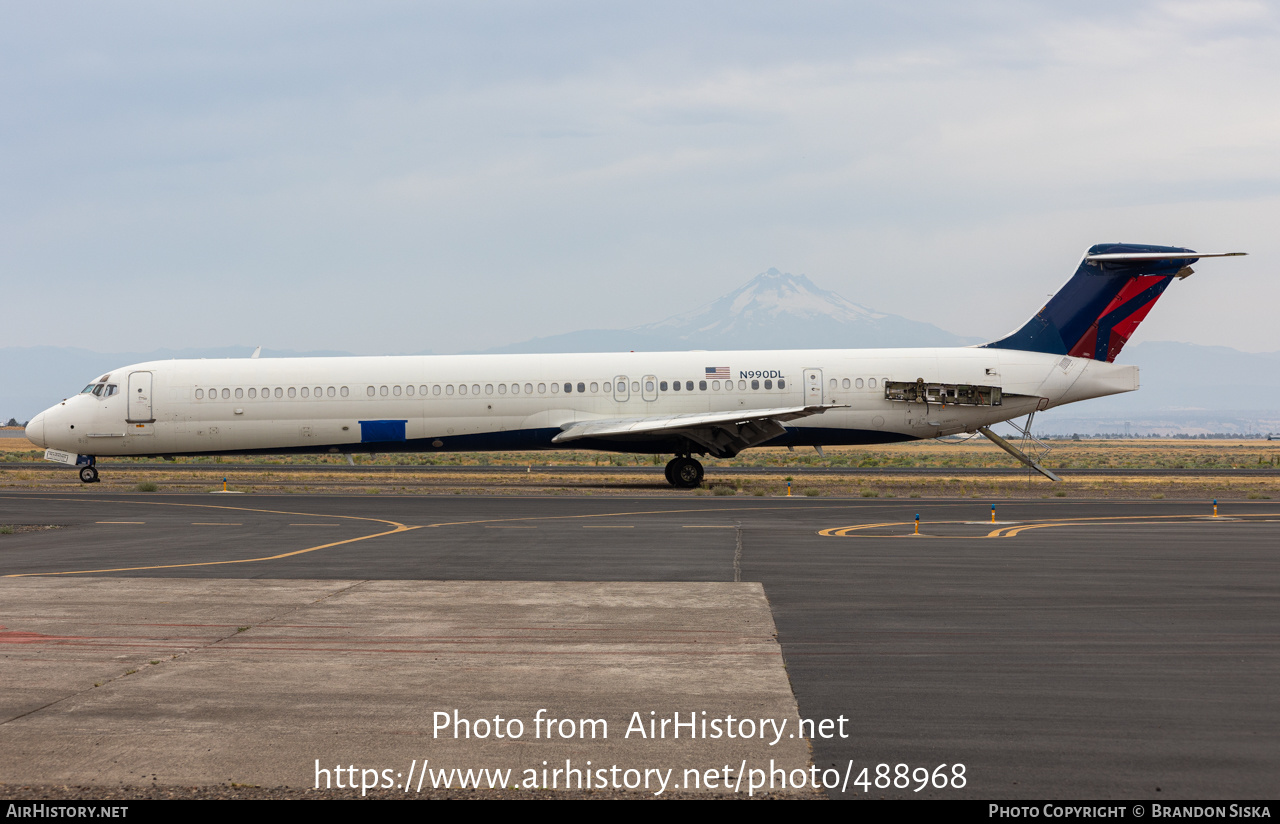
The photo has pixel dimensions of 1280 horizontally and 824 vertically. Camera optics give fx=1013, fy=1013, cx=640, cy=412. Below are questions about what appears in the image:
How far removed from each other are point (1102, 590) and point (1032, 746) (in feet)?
24.1

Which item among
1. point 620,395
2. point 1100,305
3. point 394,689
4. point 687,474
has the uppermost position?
point 1100,305

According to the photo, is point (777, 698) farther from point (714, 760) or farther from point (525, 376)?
point (525, 376)

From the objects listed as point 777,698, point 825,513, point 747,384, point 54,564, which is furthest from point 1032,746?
point 747,384

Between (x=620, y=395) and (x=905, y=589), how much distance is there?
20172 mm

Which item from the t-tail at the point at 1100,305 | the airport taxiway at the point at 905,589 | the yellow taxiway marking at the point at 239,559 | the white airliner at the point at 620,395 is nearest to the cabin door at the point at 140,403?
the white airliner at the point at 620,395

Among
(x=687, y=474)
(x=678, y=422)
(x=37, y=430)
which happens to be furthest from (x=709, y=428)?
(x=37, y=430)

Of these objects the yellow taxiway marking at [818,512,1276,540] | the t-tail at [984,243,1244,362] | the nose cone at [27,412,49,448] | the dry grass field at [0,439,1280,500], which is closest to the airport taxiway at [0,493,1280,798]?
the yellow taxiway marking at [818,512,1276,540]

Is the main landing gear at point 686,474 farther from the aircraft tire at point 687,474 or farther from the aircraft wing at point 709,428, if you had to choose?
the aircraft wing at point 709,428

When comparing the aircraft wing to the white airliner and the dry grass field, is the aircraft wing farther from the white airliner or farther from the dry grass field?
the dry grass field

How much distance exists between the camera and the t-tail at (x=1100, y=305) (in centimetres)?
3344

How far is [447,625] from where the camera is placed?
11.2 m

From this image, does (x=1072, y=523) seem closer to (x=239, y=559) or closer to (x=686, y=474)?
(x=686, y=474)

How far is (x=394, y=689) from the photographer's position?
8.45m

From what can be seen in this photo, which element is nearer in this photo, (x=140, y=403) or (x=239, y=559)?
(x=239, y=559)
